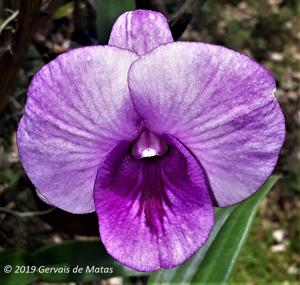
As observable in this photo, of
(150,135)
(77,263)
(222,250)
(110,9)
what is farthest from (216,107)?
(77,263)

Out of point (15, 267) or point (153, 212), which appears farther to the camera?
point (15, 267)

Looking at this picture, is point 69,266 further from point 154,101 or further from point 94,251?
point 154,101

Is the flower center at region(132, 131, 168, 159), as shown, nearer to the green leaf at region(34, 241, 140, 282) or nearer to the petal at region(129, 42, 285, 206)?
the petal at region(129, 42, 285, 206)

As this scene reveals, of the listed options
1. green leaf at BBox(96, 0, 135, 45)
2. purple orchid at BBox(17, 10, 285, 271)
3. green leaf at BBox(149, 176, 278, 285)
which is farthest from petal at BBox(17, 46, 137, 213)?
green leaf at BBox(149, 176, 278, 285)

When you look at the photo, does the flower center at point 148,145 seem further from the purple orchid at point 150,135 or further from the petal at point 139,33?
the petal at point 139,33

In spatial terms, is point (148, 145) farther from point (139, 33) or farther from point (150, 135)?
point (139, 33)

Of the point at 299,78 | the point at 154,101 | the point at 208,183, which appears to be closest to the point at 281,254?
the point at 299,78
